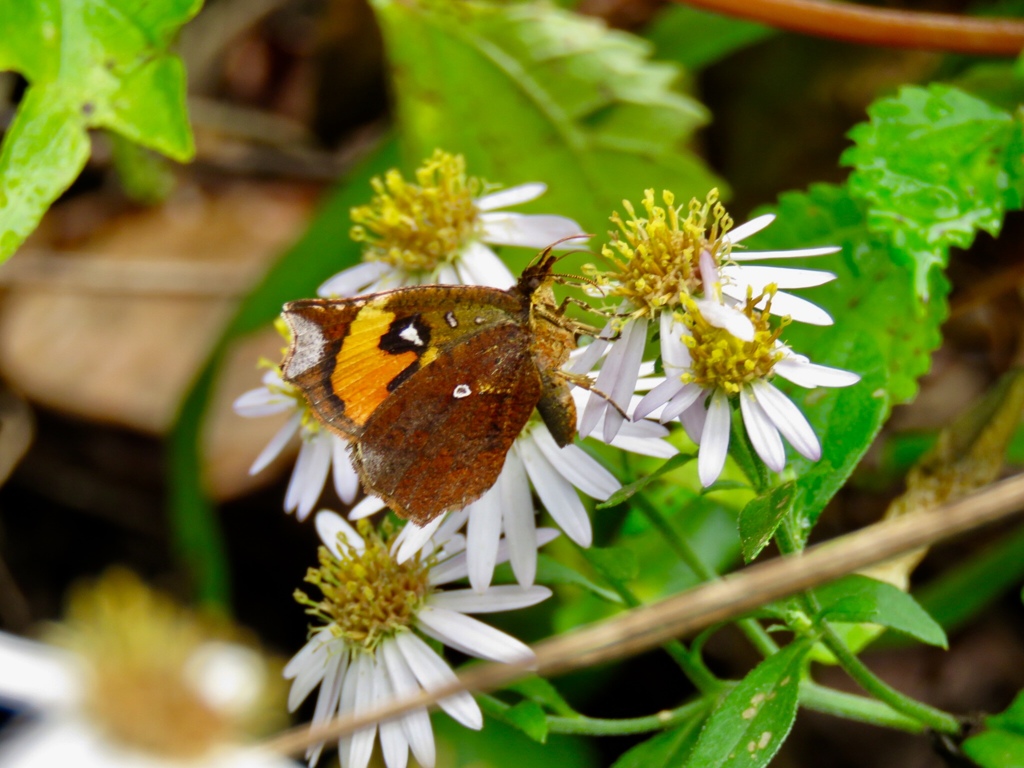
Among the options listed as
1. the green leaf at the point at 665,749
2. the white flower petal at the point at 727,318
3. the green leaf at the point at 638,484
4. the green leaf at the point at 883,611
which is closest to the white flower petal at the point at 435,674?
the green leaf at the point at 665,749

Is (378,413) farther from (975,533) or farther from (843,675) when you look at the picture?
(975,533)

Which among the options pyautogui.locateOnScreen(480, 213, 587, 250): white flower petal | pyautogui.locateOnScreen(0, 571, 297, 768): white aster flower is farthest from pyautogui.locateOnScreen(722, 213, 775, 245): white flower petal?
pyautogui.locateOnScreen(0, 571, 297, 768): white aster flower

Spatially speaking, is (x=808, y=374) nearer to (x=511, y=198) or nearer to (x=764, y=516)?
(x=764, y=516)

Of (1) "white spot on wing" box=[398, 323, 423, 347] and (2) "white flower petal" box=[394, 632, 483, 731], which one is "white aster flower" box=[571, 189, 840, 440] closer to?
(1) "white spot on wing" box=[398, 323, 423, 347]

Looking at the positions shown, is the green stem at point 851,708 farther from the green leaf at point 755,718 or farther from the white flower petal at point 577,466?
the white flower petal at point 577,466

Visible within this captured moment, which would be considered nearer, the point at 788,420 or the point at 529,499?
the point at 788,420

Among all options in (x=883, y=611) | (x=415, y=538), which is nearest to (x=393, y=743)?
(x=415, y=538)
